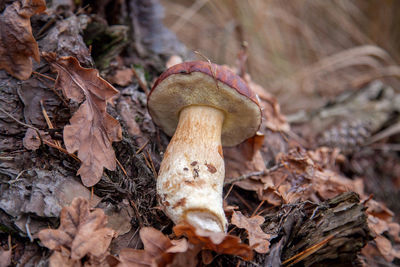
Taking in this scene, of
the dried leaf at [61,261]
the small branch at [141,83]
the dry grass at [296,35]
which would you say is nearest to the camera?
the dried leaf at [61,261]

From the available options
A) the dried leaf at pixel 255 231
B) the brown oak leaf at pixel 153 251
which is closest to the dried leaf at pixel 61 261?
the brown oak leaf at pixel 153 251

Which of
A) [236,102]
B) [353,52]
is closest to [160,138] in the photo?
[236,102]

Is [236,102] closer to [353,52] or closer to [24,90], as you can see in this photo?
[24,90]


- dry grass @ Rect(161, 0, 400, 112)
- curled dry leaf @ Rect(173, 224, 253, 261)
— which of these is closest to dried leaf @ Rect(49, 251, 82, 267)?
curled dry leaf @ Rect(173, 224, 253, 261)

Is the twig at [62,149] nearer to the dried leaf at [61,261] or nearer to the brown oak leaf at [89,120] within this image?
the brown oak leaf at [89,120]

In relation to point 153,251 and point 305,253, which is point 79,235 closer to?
point 153,251
